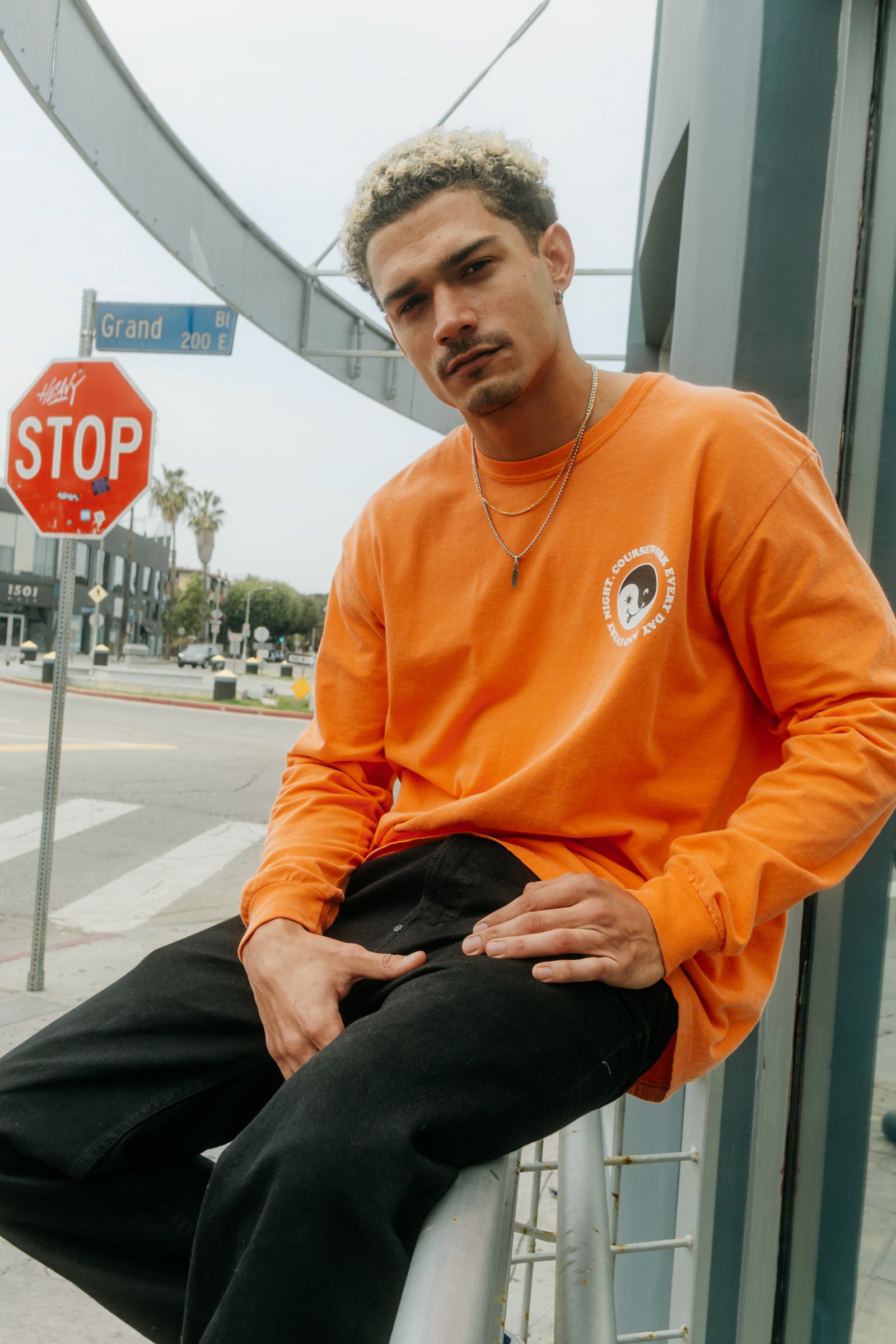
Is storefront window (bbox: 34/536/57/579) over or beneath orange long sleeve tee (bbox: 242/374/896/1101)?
over

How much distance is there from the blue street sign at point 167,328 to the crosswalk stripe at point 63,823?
365 cm

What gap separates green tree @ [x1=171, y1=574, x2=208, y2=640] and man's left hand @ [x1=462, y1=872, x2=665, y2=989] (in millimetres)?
80940

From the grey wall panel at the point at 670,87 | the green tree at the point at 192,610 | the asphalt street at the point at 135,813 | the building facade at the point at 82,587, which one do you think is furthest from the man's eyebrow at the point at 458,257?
the green tree at the point at 192,610

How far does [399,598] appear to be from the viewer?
1782 mm

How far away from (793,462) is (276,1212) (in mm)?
1173

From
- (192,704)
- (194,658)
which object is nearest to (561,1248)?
(192,704)

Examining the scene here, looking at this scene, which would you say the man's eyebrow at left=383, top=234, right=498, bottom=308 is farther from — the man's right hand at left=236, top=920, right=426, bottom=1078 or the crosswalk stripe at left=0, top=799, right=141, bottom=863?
the crosswalk stripe at left=0, top=799, right=141, bottom=863

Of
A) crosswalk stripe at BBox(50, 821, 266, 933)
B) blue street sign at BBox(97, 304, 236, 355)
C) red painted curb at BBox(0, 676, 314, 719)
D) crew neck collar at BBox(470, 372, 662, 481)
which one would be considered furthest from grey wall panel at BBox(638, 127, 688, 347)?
red painted curb at BBox(0, 676, 314, 719)

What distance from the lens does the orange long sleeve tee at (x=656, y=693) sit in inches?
51.7

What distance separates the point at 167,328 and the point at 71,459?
1.62 m

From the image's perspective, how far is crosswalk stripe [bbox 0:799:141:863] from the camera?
8.05 metres

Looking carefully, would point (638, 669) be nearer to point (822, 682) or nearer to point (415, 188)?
point (822, 682)

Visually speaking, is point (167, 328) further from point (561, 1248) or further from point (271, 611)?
point (271, 611)

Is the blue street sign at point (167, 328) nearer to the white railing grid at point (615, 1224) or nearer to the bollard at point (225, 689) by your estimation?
the white railing grid at point (615, 1224)
